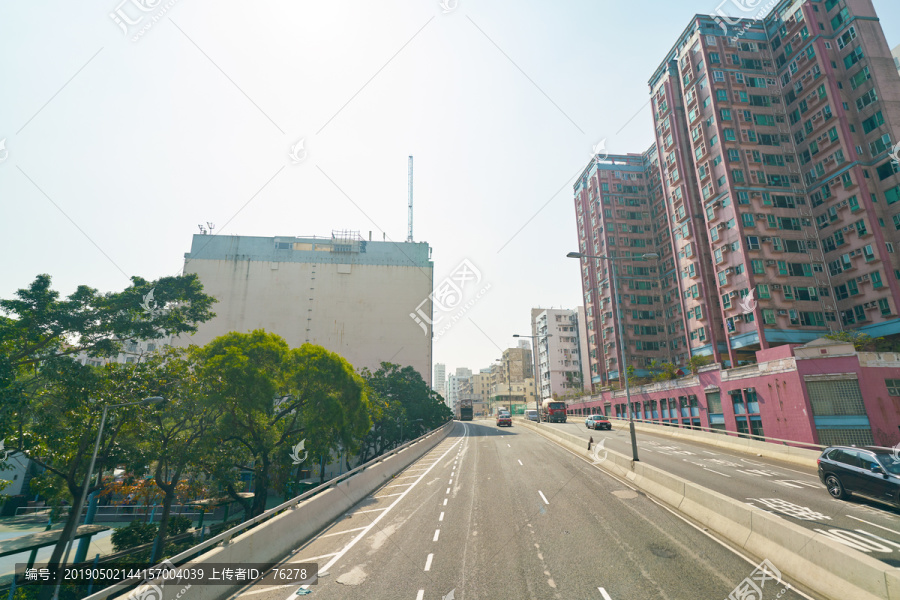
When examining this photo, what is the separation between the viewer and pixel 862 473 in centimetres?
1500

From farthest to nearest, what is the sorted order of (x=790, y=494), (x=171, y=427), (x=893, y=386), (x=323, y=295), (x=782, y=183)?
1. (x=323, y=295)
2. (x=782, y=183)
3. (x=893, y=386)
4. (x=171, y=427)
5. (x=790, y=494)

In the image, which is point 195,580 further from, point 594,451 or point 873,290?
point 873,290

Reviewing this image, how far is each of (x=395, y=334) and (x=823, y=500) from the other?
78.1m

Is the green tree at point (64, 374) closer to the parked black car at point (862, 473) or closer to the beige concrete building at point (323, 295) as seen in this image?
the parked black car at point (862, 473)

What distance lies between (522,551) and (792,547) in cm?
633

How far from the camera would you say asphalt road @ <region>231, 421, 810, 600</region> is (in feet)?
29.2

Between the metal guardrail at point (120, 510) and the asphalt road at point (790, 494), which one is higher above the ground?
the asphalt road at point (790, 494)

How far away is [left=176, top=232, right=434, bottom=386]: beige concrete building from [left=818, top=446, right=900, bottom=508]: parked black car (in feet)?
243

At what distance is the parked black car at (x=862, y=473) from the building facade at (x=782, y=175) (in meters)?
30.5

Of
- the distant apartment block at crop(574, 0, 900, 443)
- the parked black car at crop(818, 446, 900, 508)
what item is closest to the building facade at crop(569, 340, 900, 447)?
the distant apartment block at crop(574, 0, 900, 443)

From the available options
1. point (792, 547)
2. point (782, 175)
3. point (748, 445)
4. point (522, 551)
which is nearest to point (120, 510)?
point (522, 551)

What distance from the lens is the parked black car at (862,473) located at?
45.8 ft

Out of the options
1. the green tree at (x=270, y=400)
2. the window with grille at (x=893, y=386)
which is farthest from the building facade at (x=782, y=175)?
the green tree at (x=270, y=400)

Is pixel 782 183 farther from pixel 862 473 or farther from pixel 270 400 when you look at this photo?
pixel 270 400
